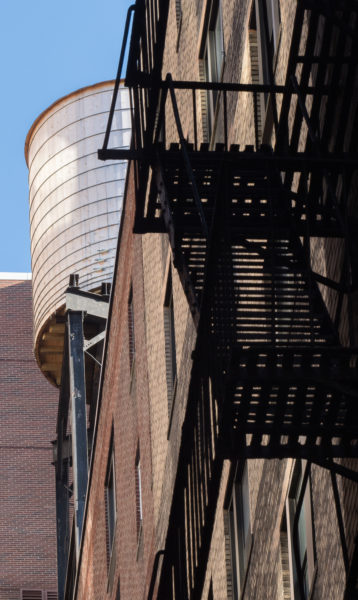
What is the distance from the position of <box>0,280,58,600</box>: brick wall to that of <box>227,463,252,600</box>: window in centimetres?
3555

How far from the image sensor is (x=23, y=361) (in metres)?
54.0

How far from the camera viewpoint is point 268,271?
9.08 metres

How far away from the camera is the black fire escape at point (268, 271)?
801 cm

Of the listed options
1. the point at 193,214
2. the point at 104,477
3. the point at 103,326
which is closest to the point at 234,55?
the point at 193,214

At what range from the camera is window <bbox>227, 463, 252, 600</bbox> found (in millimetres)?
14750

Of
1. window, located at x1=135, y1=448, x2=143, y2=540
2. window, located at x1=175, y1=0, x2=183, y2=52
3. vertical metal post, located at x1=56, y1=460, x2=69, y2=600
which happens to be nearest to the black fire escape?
window, located at x1=175, y1=0, x2=183, y2=52

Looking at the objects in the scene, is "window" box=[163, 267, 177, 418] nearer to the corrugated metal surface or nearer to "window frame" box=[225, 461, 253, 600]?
"window frame" box=[225, 461, 253, 600]

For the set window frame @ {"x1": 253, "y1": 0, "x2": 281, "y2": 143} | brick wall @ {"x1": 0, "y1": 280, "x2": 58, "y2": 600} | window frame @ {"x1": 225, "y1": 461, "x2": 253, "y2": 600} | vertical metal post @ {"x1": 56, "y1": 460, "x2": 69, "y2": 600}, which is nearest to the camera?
window frame @ {"x1": 253, "y1": 0, "x2": 281, "y2": 143}

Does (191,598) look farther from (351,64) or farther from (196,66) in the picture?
(196,66)

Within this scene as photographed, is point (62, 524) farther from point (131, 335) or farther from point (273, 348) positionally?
point (273, 348)

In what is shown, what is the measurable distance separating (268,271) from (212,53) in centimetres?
898

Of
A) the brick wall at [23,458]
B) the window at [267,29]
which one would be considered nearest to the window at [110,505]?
the window at [267,29]

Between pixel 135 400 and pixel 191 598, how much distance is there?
588 inches

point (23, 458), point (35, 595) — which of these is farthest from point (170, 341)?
point (23, 458)
